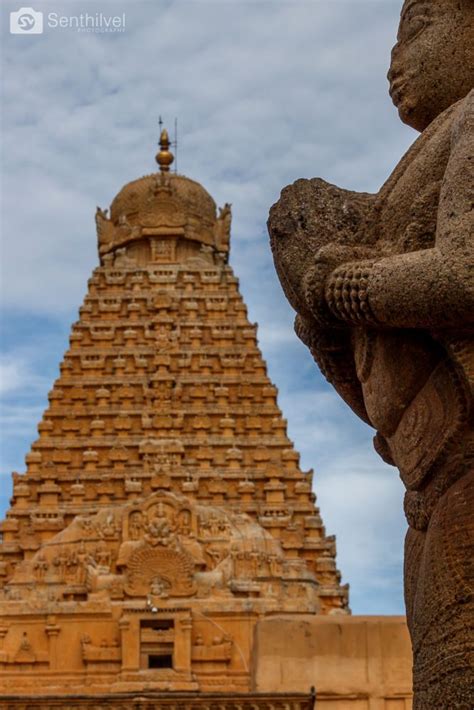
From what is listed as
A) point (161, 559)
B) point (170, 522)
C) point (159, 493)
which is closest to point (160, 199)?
point (159, 493)

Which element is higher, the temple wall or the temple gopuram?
the temple gopuram

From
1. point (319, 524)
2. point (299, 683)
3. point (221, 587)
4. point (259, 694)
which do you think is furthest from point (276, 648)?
point (319, 524)

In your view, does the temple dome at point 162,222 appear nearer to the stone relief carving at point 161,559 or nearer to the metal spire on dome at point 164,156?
the metal spire on dome at point 164,156

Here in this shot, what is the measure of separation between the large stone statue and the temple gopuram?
1349 centimetres

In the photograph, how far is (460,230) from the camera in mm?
4695

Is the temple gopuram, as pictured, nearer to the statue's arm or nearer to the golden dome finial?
the golden dome finial

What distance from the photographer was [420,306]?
4738mm

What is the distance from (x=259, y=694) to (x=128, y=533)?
10.3 metres

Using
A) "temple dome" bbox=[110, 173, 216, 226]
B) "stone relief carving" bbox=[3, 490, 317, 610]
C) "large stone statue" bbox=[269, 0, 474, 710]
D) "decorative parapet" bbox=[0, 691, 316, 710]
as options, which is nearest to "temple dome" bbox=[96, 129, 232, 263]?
"temple dome" bbox=[110, 173, 216, 226]

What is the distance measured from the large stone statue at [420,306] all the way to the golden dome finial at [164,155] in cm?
4610

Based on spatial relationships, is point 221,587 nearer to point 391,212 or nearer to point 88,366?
point 88,366

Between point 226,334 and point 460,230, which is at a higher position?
point 226,334

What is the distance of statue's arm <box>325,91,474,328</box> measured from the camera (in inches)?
183

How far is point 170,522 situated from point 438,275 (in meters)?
29.0
